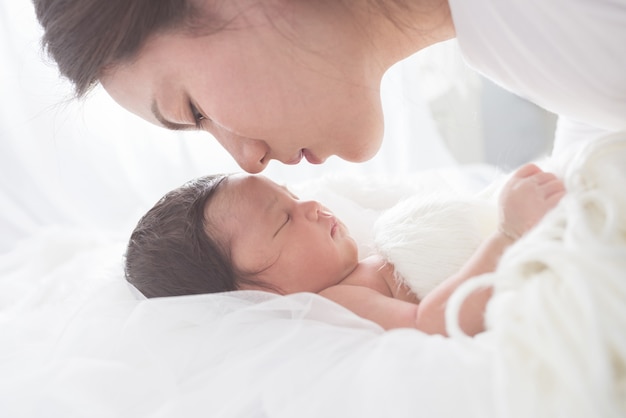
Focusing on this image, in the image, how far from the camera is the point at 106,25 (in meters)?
1.00

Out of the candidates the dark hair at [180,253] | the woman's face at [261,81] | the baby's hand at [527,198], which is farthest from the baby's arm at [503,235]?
the dark hair at [180,253]

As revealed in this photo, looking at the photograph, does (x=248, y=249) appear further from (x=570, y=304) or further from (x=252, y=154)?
(x=570, y=304)

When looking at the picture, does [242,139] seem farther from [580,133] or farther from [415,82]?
[415,82]

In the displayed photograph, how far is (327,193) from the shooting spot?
5.37ft

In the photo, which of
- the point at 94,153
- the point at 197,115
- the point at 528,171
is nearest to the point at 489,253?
the point at 528,171

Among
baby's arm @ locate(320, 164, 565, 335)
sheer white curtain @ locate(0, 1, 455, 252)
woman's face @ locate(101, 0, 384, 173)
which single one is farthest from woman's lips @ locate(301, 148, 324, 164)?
sheer white curtain @ locate(0, 1, 455, 252)

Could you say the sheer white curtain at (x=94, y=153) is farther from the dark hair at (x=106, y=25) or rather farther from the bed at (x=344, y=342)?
the dark hair at (x=106, y=25)

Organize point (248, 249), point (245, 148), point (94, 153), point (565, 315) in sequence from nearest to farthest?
1. point (565, 315)
2. point (245, 148)
3. point (248, 249)
4. point (94, 153)

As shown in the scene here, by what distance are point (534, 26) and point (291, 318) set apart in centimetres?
58

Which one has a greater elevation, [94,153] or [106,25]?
[106,25]

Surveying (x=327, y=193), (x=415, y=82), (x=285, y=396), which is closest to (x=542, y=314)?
(x=285, y=396)

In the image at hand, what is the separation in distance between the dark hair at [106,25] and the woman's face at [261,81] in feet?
0.07

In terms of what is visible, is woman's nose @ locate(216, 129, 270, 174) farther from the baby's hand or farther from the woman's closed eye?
the baby's hand

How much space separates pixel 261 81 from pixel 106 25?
24 cm
